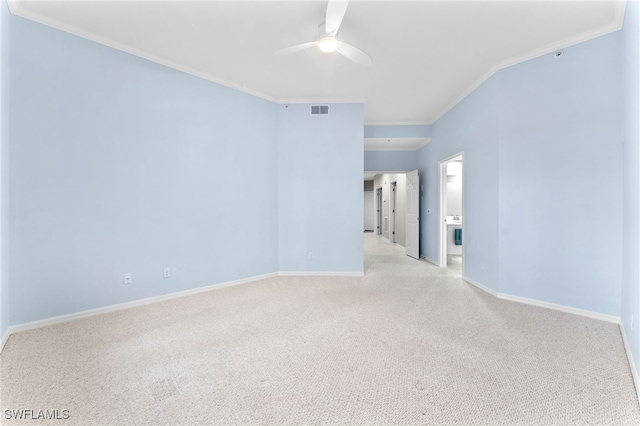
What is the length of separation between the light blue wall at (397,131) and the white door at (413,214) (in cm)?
95

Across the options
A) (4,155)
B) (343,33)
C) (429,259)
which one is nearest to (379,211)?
Answer: (429,259)

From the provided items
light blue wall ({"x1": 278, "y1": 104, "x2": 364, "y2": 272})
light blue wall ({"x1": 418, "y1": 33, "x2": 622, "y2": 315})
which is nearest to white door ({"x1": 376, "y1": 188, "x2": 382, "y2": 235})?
light blue wall ({"x1": 278, "y1": 104, "x2": 364, "y2": 272})

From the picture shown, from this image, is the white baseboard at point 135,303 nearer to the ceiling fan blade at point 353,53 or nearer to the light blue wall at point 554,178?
the light blue wall at point 554,178

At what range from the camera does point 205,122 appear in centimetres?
398

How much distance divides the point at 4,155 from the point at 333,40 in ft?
10.2

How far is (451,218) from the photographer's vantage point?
22.3ft

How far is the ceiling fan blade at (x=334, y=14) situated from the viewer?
221 cm

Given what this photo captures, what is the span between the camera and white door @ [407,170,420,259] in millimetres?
6657

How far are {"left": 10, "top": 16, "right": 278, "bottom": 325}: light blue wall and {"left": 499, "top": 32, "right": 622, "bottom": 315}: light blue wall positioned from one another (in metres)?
3.60

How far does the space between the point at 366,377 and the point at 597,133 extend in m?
3.40

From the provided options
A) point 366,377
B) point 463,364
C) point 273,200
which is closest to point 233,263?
point 273,200

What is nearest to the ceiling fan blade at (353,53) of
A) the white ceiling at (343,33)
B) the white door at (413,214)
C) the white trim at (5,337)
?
the white ceiling at (343,33)

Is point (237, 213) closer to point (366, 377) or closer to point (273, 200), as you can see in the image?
point (273, 200)

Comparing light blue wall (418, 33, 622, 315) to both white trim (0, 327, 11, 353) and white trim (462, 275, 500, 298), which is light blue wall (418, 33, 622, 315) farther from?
white trim (0, 327, 11, 353)
